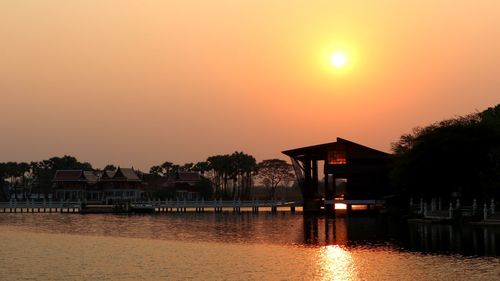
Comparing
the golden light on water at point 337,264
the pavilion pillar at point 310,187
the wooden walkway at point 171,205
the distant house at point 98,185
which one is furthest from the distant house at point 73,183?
the golden light on water at point 337,264

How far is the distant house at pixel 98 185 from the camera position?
155 meters

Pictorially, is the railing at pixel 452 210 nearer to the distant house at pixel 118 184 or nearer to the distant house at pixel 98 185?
the distant house at pixel 118 184

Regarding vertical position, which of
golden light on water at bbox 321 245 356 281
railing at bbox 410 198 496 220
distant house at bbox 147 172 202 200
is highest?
distant house at bbox 147 172 202 200

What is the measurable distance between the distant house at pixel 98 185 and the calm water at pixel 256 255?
8445 cm

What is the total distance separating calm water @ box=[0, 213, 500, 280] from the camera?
126 feet

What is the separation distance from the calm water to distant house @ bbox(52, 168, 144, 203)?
8445cm

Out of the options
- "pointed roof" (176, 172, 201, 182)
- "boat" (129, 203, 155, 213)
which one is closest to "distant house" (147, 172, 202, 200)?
"pointed roof" (176, 172, 201, 182)

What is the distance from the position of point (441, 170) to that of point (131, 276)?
53466 mm

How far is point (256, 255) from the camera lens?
47312 millimetres

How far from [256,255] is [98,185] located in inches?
4528

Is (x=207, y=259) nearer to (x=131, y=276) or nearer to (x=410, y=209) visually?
(x=131, y=276)

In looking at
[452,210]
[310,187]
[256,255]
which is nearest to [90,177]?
[310,187]

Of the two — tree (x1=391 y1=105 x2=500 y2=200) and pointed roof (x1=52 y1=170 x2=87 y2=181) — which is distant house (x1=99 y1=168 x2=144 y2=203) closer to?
pointed roof (x1=52 y1=170 x2=87 y2=181)

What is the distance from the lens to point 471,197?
84.1 meters
